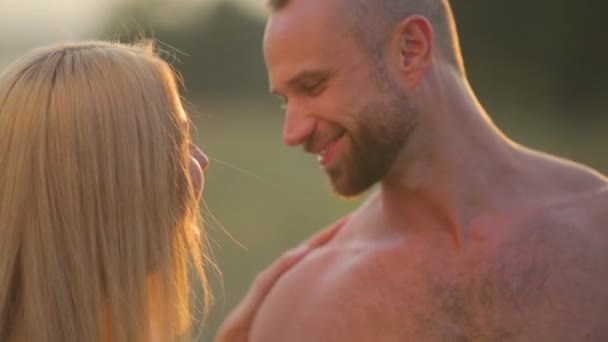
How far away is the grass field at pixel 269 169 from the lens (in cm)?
1773

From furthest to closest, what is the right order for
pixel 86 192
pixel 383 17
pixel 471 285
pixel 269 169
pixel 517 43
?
pixel 269 169
pixel 517 43
pixel 383 17
pixel 471 285
pixel 86 192

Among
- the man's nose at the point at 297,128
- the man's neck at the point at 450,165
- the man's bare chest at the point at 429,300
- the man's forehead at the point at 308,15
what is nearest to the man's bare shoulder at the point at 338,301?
the man's bare chest at the point at 429,300

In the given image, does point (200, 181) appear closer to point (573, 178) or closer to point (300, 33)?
point (300, 33)

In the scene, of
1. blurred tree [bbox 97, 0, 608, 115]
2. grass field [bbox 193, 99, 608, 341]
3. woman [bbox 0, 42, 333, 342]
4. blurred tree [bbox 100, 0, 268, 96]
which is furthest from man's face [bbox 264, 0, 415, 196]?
blurred tree [bbox 100, 0, 268, 96]

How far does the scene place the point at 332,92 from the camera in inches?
129

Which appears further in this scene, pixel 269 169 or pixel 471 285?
pixel 269 169

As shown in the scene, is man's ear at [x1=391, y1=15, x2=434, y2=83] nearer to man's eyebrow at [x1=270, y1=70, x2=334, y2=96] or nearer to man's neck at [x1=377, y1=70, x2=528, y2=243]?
man's neck at [x1=377, y1=70, x2=528, y2=243]

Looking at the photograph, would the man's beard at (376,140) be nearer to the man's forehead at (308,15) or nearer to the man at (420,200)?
the man at (420,200)

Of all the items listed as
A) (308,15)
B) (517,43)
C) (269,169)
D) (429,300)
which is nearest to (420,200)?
(429,300)

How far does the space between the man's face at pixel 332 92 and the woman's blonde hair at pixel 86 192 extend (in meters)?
0.45

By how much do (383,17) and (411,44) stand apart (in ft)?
0.29

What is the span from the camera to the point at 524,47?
19.2 m

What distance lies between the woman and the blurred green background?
42.6 ft

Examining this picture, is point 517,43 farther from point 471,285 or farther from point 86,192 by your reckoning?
point 86,192
